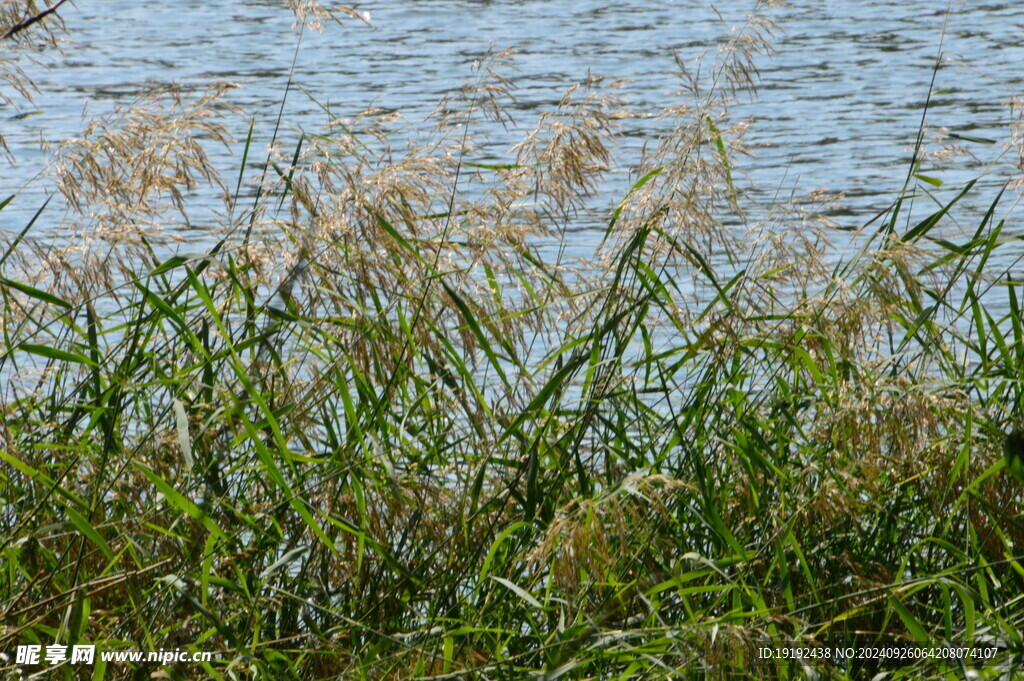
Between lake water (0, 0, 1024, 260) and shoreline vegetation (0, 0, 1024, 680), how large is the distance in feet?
15.0

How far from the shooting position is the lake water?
29.1 feet

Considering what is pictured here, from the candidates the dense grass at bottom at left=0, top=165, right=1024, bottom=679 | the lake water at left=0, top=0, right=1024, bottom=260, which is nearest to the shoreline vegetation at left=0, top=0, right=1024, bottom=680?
the dense grass at bottom at left=0, top=165, right=1024, bottom=679

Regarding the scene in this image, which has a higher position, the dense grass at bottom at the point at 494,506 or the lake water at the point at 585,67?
the dense grass at bottom at the point at 494,506

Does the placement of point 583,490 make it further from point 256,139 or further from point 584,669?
point 256,139

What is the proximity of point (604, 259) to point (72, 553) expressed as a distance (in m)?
1.31

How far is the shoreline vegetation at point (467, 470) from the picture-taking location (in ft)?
7.55

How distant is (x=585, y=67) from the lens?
11688 mm

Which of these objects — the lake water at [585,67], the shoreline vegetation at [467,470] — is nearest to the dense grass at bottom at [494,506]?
the shoreline vegetation at [467,470]

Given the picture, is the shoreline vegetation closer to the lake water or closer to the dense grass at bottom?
the dense grass at bottom

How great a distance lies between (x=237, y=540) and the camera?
253 centimetres

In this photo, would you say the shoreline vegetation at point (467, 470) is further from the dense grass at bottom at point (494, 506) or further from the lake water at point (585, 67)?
the lake water at point (585, 67)

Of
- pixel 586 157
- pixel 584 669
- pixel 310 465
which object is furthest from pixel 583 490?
pixel 586 157

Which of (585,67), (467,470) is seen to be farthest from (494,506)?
(585,67)

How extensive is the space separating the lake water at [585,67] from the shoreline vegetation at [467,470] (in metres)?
4.57
